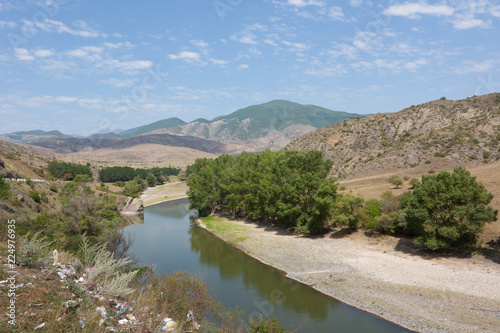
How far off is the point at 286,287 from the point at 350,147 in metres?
75.9

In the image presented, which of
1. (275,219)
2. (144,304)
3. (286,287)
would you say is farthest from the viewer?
(275,219)

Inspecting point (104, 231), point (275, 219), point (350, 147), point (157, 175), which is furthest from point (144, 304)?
point (157, 175)

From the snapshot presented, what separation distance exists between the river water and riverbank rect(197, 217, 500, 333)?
143cm

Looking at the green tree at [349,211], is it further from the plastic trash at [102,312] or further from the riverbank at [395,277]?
the plastic trash at [102,312]

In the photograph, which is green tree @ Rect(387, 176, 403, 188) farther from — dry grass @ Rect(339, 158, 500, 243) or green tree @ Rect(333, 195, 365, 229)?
green tree @ Rect(333, 195, 365, 229)

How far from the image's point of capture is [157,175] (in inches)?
5576

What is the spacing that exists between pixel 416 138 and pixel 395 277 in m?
65.6

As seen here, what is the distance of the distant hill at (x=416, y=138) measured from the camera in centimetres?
7044

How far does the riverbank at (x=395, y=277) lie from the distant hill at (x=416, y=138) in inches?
1625

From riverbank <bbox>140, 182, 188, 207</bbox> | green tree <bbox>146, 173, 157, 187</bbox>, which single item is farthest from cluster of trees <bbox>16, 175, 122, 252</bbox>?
green tree <bbox>146, 173, 157, 187</bbox>

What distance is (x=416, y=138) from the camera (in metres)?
82.6

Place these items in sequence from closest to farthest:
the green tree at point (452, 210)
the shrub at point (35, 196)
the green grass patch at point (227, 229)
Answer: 1. the green tree at point (452, 210)
2. the shrub at point (35, 196)
3. the green grass patch at point (227, 229)

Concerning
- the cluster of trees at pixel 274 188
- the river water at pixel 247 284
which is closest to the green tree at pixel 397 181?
the cluster of trees at pixel 274 188

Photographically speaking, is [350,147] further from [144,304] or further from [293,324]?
[144,304]
